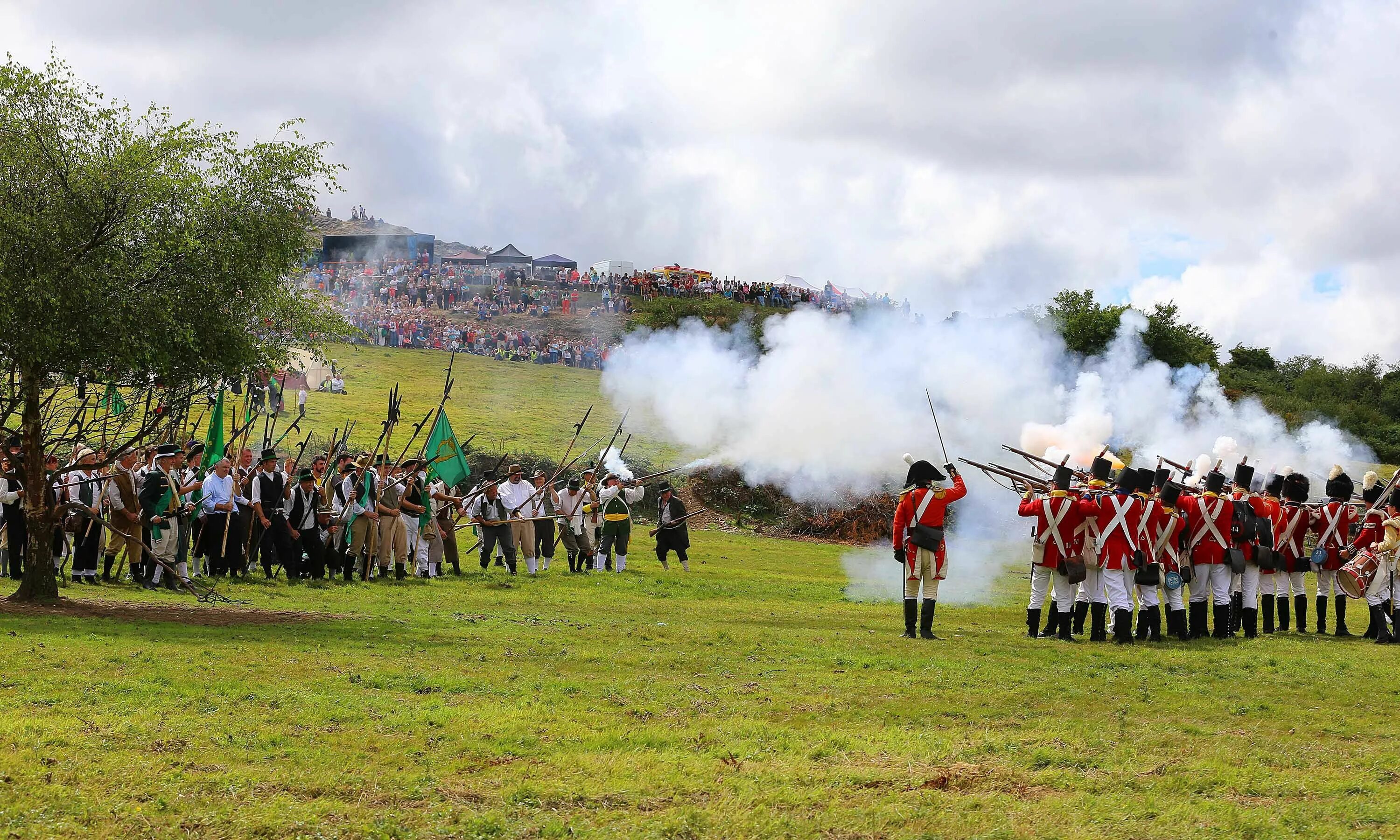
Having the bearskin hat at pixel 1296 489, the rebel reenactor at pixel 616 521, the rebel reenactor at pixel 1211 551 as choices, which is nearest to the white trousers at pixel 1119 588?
the rebel reenactor at pixel 1211 551

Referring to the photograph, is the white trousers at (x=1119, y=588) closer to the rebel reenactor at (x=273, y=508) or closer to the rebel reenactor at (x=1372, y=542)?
the rebel reenactor at (x=1372, y=542)

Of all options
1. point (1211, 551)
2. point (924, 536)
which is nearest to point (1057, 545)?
point (924, 536)

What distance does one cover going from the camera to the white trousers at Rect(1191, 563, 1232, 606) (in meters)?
16.5

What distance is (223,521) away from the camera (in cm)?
1884

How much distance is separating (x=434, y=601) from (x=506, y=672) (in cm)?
638

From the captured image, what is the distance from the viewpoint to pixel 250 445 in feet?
113

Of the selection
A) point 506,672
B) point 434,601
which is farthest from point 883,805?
point 434,601

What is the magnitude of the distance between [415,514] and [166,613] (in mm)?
7108

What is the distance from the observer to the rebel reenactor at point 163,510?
691 inches

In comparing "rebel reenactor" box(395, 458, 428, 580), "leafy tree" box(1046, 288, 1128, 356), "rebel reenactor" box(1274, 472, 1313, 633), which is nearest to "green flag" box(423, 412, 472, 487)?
"rebel reenactor" box(395, 458, 428, 580)

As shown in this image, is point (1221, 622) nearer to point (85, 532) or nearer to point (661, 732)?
point (661, 732)

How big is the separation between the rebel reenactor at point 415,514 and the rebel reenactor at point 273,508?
2.07m

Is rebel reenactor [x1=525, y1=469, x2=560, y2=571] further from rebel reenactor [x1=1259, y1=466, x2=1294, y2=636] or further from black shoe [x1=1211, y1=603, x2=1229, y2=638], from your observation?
rebel reenactor [x1=1259, y1=466, x2=1294, y2=636]

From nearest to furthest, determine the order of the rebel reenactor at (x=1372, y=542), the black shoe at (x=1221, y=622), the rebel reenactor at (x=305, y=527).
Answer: the rebel reenactor at (x=1372, y=542)
the black shoe at (x=1221, y=622)
the rebel reenactor at (x=305, y=527)
